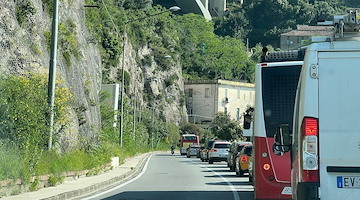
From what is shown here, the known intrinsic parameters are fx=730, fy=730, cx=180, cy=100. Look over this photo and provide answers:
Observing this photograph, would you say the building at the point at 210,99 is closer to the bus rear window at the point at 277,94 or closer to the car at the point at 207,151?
the car at the point at 207,151

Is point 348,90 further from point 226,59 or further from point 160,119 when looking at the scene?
point 226,59

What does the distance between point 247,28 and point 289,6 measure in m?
12.0

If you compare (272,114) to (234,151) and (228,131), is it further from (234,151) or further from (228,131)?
(228,131)

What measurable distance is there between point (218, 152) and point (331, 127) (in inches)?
1802

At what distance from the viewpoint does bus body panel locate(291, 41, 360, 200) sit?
9.09 m

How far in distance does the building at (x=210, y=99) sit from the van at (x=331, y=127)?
401 feet

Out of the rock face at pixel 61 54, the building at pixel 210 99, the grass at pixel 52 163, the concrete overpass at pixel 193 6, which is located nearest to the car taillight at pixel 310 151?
the grass at pixel 52 163

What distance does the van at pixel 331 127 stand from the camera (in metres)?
9.09

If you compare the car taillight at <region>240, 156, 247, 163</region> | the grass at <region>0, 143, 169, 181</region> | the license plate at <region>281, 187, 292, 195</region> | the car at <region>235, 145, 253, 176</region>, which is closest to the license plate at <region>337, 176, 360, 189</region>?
the license plate at <region>281, 187, 292, 195</region>

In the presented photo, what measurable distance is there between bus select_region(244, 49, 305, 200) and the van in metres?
6.46

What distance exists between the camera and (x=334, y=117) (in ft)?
30.0

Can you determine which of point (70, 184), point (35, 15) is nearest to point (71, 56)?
point (35, 15)

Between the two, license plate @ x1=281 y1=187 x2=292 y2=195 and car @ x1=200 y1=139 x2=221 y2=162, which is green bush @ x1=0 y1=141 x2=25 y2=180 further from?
car @ x1=200 y1=139 x2=221 y2=162

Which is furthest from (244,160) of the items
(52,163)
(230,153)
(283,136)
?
(283,136)
